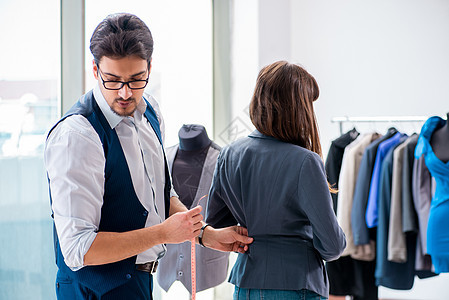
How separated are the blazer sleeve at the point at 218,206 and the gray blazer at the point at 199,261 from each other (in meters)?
0.88

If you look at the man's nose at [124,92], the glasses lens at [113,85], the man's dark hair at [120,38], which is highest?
the man's dark hair at [120,38]

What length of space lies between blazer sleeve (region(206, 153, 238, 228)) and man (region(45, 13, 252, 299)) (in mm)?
306

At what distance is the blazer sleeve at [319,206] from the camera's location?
5.42 ft

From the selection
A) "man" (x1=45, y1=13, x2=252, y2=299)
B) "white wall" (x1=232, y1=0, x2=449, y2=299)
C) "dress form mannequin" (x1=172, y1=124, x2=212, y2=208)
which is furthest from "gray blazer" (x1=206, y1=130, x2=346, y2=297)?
"white wall" (x1=232, y1=0, x2=449, y2=299)

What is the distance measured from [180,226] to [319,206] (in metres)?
0.45

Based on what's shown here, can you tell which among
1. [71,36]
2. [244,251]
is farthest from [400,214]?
[71,36]

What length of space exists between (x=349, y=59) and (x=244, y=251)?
11.5ft

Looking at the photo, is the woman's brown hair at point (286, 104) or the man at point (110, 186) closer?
the man at point (110, 186)

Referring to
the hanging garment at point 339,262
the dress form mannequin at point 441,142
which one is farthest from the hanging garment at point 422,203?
the hanging garment at point 339,262

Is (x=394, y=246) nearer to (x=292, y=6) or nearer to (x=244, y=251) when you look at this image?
(x=244, y=251)

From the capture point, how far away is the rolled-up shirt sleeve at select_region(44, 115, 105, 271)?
137 centimetres

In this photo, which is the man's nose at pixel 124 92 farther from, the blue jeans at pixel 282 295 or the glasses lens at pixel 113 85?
the blue jeans at pixel 282 295

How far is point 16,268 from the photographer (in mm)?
2254

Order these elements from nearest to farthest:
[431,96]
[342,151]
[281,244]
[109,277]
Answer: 1. [109,277]
2. [281,244]
3. [342,151]
4. [431,96]
